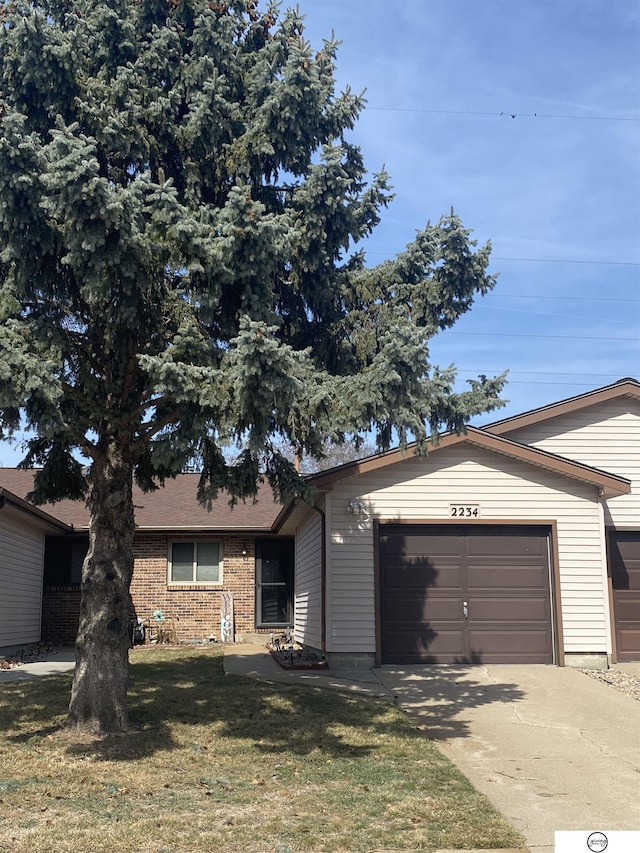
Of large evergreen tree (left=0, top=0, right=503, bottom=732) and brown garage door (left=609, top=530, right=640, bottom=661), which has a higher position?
large evergreen tree (left=0, top=0, right=503, bottom=732)

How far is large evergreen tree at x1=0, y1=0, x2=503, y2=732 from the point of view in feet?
25.5

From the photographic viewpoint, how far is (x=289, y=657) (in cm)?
1487

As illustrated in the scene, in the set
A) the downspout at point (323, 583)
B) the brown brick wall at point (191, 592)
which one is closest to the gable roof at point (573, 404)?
the downspout at point (323, 583)

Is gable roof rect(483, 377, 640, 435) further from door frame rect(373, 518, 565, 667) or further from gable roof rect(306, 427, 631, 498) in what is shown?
door frame rect(373, 518, 565, 667)

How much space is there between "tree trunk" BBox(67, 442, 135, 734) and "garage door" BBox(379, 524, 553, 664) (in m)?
5.59

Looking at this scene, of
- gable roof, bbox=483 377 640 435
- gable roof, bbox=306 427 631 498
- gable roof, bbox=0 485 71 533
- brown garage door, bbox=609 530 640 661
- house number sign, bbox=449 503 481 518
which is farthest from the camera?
gable roof, bbox=483 377 640 435

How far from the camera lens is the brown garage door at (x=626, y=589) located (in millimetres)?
14867

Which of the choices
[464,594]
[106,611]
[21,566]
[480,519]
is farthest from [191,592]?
[106,611]

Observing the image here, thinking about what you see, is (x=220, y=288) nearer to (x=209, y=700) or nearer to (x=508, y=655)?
(x=209, y=700)

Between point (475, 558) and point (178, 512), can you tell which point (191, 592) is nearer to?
point (178, 512)

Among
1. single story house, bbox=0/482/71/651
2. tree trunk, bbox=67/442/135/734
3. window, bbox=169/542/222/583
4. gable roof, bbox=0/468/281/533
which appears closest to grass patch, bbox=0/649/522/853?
tree trunk, bbox=67/442/135/734

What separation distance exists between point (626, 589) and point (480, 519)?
132 inches

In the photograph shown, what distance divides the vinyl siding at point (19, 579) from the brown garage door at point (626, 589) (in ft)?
37.9

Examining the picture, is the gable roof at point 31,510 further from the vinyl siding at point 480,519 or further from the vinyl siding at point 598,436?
the vinyl siding at point 598,436
